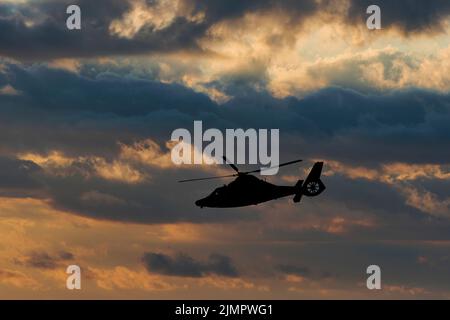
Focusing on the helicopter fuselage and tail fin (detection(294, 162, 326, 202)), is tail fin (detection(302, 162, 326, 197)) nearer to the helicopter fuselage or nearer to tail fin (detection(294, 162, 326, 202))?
tail fin (detection(294, 162, 326, 202))

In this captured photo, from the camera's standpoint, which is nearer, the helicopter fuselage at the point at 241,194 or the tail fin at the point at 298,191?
the helicopter fuselage at the point at 241,194

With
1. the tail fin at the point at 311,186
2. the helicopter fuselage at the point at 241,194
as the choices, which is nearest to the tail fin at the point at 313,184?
the tail fin at the point at 311,186

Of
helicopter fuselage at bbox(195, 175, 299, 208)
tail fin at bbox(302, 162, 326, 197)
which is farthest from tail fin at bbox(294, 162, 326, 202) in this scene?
helicopter fuselage at bbox(195, 175, 299, 208)

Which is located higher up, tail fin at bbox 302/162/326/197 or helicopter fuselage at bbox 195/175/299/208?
tail fin at bbox 302/162/326/197

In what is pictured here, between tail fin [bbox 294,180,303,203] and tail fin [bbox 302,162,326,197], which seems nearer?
tail fin [bbox 294,180,303,203]

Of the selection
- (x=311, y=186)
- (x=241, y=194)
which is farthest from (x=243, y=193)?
(x=311, y=186)

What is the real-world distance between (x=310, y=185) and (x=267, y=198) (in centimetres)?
1161

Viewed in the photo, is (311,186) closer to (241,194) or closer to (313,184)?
(313,184)

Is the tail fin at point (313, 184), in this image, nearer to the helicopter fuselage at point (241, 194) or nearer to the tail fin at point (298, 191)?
the tail fin at point (298, 191)
